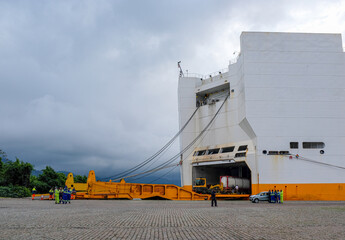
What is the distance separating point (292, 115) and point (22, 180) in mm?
32471

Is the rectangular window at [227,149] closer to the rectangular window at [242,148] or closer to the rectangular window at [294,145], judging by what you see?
the rectangular window at [242,148]

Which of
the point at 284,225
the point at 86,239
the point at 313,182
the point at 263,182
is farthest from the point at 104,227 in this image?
the point at 313,182

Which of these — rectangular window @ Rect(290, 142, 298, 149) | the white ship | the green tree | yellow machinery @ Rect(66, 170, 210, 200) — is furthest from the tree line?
rectangular window @ Rect(290, 142, 298, 149)

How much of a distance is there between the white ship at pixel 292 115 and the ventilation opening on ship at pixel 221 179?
2.07 metres

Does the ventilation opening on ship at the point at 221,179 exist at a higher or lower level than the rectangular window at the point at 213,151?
lower

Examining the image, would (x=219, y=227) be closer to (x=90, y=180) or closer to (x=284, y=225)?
(x=284, y=225)

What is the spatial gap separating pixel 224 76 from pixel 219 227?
31.6 meters

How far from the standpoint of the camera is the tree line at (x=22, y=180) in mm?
35719

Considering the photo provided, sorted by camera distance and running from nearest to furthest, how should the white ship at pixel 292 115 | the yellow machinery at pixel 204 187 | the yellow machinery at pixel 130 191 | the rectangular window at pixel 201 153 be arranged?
the yellow machinery at pixel 130 191
the white ship at pixel 292 115
the yellow machinery at pixel 204 187
the rectangular window at pixel 201 153

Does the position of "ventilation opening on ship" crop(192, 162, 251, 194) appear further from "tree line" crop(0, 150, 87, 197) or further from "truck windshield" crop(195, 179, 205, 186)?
"tree line" crop(0, 150, 87, 197)

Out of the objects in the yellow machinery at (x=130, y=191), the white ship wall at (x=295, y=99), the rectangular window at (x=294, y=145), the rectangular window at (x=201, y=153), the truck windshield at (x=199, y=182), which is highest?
the white ship wall at (x=295, y=99)

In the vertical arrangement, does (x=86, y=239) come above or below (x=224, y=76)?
below

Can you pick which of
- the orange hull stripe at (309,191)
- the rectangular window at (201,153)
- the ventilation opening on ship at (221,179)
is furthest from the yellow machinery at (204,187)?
the orange hull stripe at (309,191)

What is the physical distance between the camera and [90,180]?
99.2 ft
